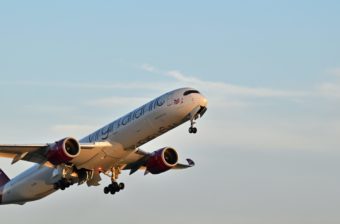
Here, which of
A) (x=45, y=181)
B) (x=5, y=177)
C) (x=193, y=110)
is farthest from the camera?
(x=5, y=177)

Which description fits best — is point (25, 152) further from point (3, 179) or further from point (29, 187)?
point (3, 179)

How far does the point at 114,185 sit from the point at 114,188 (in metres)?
0.28

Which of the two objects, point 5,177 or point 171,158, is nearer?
point 171,158

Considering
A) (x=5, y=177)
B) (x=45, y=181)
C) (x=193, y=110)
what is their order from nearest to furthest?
(x=193, y=110)
(x=45, y=181)
(x=5, y=177)

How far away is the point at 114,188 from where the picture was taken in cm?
8050

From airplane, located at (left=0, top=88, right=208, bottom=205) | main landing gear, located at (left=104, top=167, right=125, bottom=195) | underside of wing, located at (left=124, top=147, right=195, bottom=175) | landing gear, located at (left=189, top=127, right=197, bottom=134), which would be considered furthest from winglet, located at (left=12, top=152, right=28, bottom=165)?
landing gear, located at (left=189, top=127, right=197, bottom=134)

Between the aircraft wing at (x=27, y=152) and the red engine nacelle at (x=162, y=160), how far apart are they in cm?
739

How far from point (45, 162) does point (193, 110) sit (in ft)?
40.7

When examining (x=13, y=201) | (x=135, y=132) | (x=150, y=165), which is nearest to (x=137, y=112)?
(x=135, y=132)

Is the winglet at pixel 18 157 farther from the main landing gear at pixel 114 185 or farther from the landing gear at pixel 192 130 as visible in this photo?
the landing gear at pixel 192 130

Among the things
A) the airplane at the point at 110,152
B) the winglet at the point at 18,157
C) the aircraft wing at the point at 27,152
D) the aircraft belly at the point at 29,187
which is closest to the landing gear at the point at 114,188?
the airplane at the point at 110,152

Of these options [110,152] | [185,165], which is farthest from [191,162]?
[110,152]

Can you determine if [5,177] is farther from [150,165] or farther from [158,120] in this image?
[158,120]

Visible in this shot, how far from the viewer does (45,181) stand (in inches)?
3147
